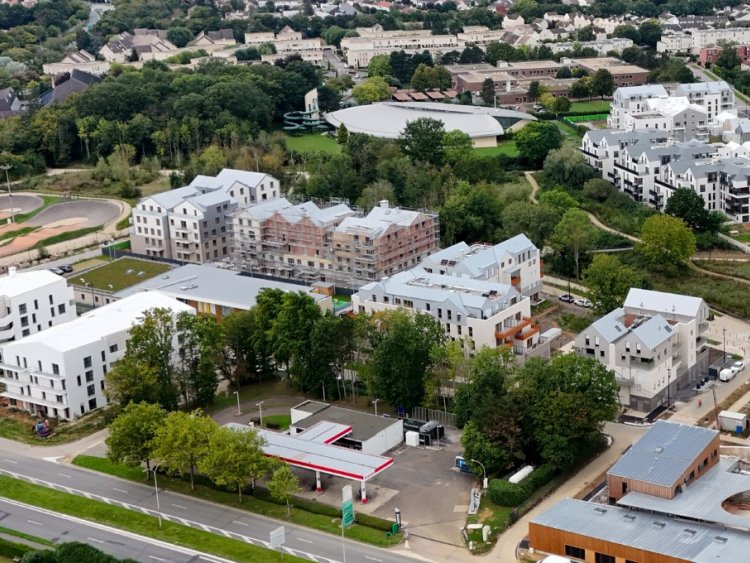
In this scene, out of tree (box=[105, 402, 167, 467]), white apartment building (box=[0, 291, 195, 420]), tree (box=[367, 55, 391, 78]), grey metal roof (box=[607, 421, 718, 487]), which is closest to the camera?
grey metal roof (box=[607, 421, 718, 487])

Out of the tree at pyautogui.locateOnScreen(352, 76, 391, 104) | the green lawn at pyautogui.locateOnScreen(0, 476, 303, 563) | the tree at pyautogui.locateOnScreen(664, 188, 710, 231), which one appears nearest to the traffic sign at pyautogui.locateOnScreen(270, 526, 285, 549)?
the green lawn at pyautogui.locateOnScreen(0, 476, 303, 563)

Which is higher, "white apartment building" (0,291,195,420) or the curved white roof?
the curved white roof

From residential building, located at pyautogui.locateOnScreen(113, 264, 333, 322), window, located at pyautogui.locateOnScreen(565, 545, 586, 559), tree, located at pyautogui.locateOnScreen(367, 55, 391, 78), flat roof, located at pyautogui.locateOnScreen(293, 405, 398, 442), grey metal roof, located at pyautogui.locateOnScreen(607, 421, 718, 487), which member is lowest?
window, located at pyautogui.locateOnScreen(565, 545, 586, 559)

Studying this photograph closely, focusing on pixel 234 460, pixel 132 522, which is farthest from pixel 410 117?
pixel 132 522

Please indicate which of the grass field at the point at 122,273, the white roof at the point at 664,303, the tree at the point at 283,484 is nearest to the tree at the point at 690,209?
the white roof at the point at 664,303

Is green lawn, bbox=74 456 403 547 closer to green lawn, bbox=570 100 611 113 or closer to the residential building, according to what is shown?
the residential building
